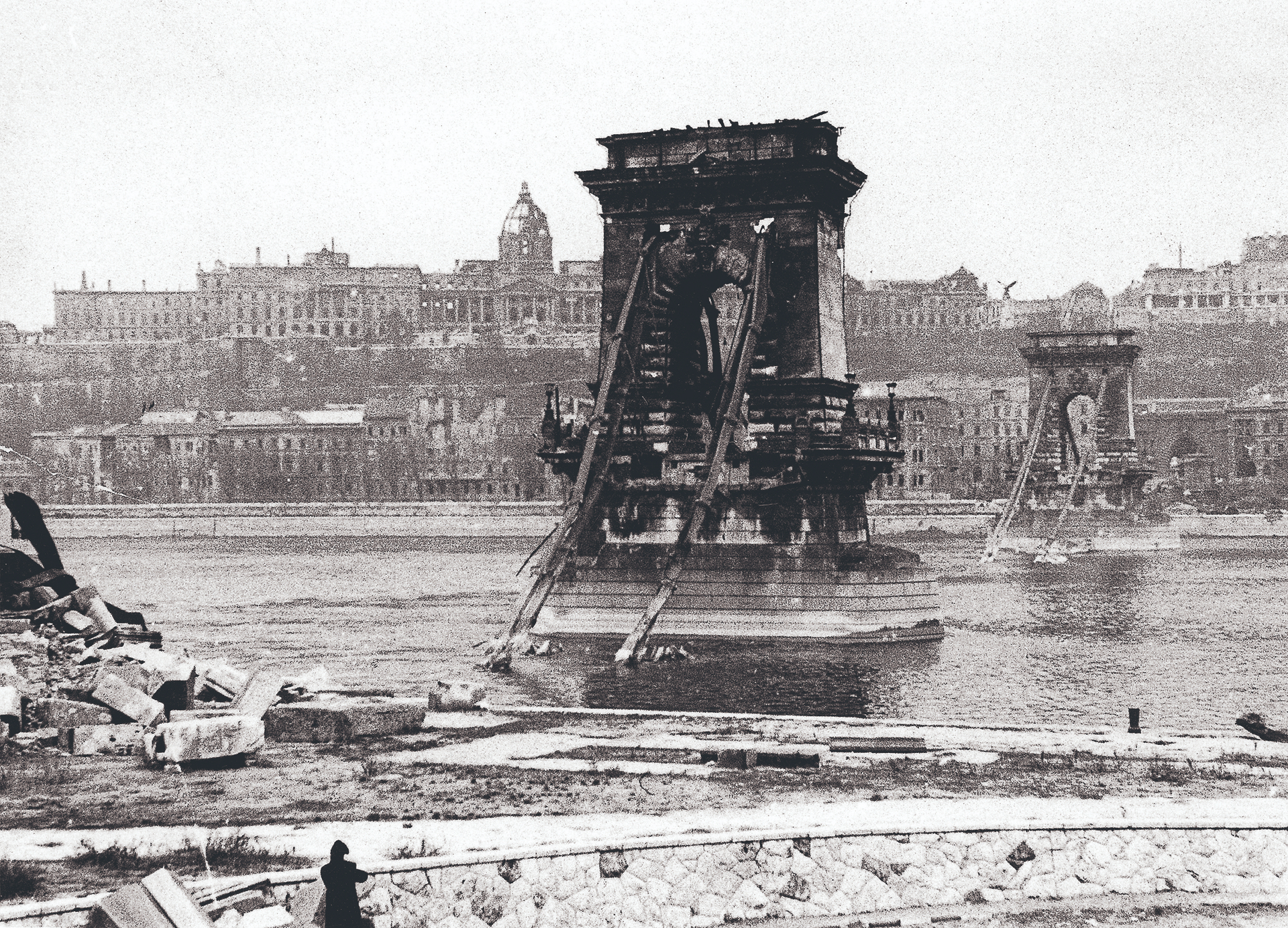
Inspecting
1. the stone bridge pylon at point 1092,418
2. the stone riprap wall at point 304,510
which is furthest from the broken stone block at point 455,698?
the stone riprap wall at point 304,510

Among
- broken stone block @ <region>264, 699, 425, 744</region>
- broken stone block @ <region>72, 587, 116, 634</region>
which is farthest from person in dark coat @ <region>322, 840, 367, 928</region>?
broken stone block @ <region>72, 587, 116, 634</region>

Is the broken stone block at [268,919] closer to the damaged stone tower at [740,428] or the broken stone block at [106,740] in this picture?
the broken stone block at [106,740]

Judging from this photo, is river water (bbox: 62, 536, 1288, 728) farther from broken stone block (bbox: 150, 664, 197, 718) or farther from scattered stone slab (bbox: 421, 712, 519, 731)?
broken stone block (bbox: 150, 664, 197, 718)

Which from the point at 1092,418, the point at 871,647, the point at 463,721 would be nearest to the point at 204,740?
the point at 463,721

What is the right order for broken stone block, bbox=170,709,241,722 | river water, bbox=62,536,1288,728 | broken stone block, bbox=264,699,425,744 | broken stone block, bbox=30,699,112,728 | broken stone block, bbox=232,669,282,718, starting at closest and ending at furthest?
broken stone block, bbox=30,699,112,728
broken stone block, bbox=264,699,425,744
broken stone block, bbox=232,669,282,718
broken stone block, bbox=170,709,241,722
river water, bbox=62,536,1288,728

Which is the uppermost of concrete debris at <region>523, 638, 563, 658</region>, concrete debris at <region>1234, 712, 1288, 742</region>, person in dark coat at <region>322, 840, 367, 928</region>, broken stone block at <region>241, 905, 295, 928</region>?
person in dark coat at <region>322, 840, 367, 928</region>

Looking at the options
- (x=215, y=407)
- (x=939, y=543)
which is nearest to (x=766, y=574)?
(x=939, y=543)
